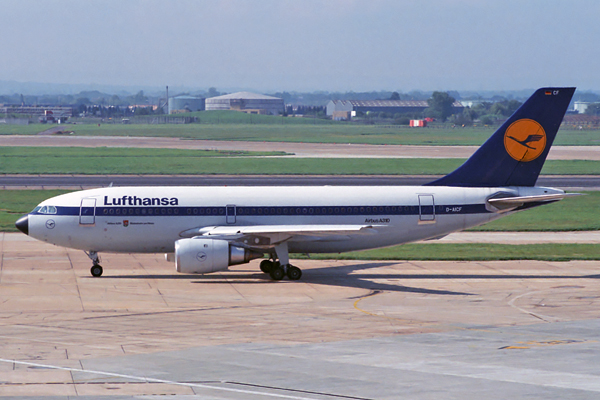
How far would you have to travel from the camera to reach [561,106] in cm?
3969

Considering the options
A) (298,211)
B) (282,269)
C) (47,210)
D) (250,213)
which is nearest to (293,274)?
(282,269)

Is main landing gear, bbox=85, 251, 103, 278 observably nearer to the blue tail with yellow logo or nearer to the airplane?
the airplane

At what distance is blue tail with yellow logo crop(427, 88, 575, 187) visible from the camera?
39.5 meters

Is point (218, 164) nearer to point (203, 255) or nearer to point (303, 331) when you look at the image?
point (203, 255)

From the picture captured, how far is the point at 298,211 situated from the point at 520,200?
10461 millimetres

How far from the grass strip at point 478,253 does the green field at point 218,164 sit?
44.6 meters

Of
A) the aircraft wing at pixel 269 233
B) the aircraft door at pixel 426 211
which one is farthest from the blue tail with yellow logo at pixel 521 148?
the aircraft wing at pixel 269 233

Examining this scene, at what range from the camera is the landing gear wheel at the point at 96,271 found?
37156 millimetres

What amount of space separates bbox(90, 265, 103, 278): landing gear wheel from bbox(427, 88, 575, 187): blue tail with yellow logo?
17.1 metres

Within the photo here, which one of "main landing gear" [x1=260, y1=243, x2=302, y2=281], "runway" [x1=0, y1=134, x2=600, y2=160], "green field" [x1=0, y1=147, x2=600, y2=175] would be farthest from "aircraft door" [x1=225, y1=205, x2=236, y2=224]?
"runway" [x1=0, y1=134, x2=600, y2=160]

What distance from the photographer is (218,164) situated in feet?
336

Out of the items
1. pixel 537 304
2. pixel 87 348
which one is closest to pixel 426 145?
pixel 537 304

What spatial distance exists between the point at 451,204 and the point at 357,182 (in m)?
41.6

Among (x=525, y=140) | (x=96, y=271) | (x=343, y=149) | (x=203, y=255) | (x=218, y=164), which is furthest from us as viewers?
(x=343, y=149)
